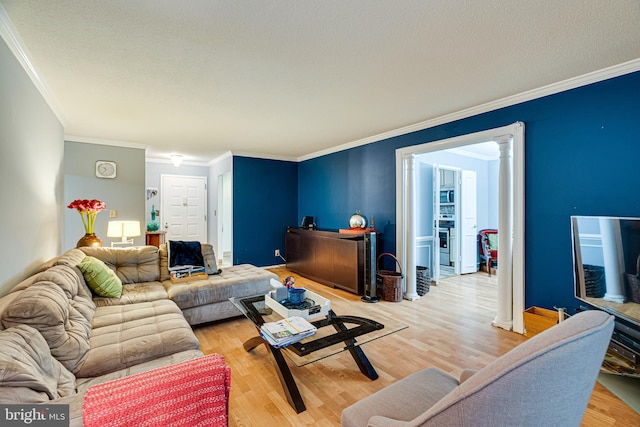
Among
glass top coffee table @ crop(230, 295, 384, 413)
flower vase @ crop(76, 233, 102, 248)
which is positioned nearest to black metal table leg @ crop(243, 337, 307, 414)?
glass top coffee table @ crop(230, 295, 384, 413)

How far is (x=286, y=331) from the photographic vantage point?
179cm

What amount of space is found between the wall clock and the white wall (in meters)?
1.55

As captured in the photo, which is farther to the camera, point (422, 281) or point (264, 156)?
point (264, 156)

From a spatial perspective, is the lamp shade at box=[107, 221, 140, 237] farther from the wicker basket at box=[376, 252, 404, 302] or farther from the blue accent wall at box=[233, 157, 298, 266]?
the wicker basket at box=[376, 252, 404, 302]

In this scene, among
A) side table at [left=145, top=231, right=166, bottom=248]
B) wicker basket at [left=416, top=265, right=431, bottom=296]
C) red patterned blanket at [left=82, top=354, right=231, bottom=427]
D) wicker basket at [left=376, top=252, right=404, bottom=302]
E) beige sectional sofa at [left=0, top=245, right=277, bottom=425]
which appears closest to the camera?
red patterned blanket at [left=82, top=354, right=231, bottom=427]

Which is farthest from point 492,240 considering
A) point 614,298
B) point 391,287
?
point 614,298

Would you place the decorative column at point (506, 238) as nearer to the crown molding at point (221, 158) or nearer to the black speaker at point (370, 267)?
the black speaker at point (370, 267)

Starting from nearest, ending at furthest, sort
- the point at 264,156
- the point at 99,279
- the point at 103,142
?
the point at 99,279 < the point at 103,142 < the point at 264,156

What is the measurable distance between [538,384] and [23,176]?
10.7 ft

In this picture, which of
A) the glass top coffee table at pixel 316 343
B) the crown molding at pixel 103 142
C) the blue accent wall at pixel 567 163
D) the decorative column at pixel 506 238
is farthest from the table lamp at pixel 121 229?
the decorative column at pixel 506 238

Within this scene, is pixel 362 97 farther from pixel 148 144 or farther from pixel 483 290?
pixel 148 144

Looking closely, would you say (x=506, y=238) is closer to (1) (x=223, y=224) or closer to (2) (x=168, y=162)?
(1) (x=223, y=224)

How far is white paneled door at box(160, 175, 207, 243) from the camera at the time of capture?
645 centimetres

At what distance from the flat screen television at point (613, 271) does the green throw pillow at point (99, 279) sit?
149 inches
